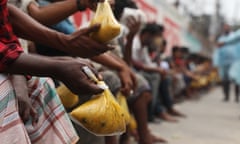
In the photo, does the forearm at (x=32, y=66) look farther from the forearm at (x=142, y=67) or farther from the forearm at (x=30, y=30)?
the forearm at (x=142, y=67)

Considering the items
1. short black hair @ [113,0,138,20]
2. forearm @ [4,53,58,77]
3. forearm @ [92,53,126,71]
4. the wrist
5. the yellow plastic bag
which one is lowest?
the yellow plastic bag

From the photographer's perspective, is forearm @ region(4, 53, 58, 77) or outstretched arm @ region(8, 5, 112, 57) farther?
outstretched arm @ region(8, 5, 112, 57)

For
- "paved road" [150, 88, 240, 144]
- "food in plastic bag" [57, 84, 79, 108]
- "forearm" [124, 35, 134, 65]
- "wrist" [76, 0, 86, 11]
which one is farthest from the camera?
"paved road" [150, 88, 240, 144]

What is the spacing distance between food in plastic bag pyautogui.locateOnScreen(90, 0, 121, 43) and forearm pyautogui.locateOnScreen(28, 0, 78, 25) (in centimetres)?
24

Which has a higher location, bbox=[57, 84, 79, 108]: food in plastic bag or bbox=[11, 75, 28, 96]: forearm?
bbox=[11, 75, 28, 96]: forearm

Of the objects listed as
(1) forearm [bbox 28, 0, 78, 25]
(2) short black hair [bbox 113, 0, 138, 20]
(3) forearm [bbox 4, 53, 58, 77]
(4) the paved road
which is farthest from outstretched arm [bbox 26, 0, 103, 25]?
(4) the paved road

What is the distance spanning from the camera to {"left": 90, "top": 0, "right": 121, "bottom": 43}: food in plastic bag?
1881 millimetres

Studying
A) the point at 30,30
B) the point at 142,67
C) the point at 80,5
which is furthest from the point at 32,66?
the point at 142,67

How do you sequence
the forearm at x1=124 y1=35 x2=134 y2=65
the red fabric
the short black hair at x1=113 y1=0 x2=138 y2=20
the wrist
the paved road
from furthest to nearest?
the paved road < the forearm at x1=124 y1=35 x2=134 y2=65 < the short black hair at x1=113 y1=0 x2=138 y2=20 < the wrist < the red fabric

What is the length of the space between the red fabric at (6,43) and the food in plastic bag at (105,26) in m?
0.33

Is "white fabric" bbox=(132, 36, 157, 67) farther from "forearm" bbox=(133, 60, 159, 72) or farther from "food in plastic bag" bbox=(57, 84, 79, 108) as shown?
"food in plastic bag" bbox=(57, 84, 79, 108)

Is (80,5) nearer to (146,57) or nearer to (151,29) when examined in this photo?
(146,57)

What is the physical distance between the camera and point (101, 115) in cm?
194

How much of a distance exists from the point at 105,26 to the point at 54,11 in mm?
427
